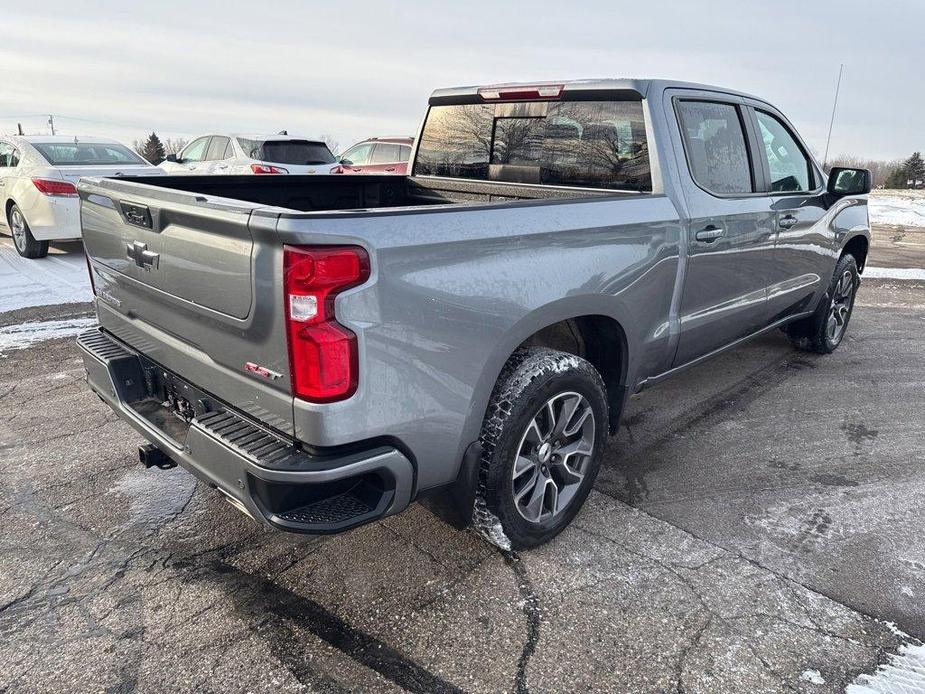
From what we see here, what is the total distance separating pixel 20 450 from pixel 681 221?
365cm

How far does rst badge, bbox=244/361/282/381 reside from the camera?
208cm

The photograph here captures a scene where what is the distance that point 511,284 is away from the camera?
2410mm

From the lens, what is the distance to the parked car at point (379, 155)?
46.9 feet

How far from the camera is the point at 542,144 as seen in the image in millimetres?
3625

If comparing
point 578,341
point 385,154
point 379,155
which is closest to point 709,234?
point 578,341

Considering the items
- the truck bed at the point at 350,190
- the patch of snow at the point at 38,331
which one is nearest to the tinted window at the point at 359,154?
the patch of snow at the point at 38,331

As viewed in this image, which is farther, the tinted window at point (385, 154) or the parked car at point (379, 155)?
the tinted window at point (385, 154)

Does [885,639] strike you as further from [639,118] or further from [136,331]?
[136,331]

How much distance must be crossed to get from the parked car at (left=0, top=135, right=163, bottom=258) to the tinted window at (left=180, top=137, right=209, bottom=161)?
15.6 ft

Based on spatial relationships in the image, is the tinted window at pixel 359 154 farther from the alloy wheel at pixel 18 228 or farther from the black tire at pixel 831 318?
the black tire at pixel 831 318

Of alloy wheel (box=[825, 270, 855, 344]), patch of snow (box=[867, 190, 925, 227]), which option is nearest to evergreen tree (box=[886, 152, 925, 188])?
patch of snow (box=[867, 190, 925, 227])

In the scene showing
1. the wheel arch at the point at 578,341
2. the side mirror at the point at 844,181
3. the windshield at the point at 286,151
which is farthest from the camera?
the windshield at the point at 286,151

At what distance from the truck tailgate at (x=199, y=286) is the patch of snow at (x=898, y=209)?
18574 mm

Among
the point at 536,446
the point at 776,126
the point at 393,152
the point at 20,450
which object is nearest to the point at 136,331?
the point at 20,450
